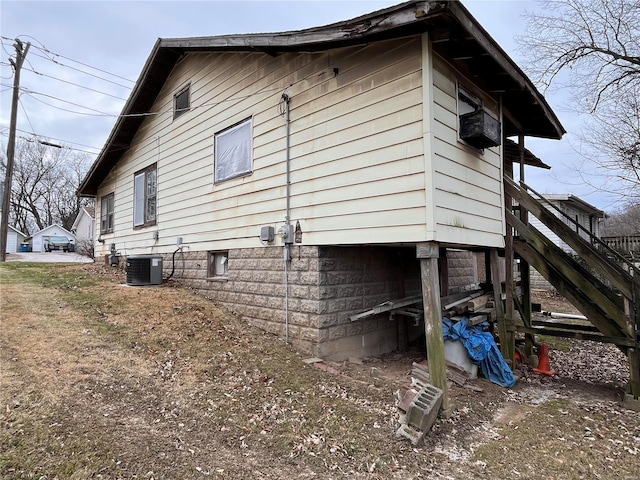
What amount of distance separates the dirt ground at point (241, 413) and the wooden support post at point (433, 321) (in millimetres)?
422

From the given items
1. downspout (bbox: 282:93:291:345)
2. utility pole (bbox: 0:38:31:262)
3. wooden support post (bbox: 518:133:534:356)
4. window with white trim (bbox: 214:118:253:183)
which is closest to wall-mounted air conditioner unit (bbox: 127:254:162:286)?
window with white trim (bbox: 214:118:253:183)

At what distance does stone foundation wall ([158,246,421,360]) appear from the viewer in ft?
19.1

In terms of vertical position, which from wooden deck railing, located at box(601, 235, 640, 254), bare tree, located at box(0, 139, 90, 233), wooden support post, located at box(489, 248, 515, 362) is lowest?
wooden support post, located at box(489, 248, 515, 362)

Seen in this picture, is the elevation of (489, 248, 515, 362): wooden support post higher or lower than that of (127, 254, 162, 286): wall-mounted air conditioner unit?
lower

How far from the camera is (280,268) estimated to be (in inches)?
253

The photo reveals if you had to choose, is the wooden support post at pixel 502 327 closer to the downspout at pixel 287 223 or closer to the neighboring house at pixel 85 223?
the downspout at pixel 287 223

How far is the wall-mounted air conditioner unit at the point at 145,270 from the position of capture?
8633 millimetres

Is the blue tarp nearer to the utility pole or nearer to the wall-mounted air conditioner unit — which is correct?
the wall-mounted air conditioner unit

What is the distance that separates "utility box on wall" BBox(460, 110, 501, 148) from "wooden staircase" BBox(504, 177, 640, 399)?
1535 millimetres

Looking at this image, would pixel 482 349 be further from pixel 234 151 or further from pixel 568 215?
pixel 568 215

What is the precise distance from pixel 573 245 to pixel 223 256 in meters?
6.17

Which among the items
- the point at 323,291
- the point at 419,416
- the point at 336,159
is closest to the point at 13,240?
the point at 323,291

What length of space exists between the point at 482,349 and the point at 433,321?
1.82 meters

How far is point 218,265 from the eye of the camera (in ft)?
26.7
